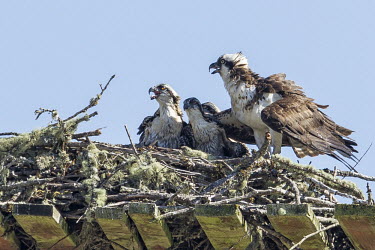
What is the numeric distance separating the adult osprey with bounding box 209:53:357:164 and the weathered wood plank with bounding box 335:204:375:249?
9.27 feet

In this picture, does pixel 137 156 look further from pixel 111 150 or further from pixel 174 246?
pixel 174 246

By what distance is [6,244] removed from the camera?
739 centimetres

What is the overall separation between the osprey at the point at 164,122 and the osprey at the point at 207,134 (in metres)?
0.27

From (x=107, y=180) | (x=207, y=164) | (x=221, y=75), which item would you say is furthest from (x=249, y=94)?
(x=107, y=180)

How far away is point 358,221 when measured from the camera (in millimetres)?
6309

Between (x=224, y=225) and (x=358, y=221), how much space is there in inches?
40.1

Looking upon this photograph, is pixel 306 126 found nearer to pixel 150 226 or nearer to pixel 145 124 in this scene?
pixel 145 124

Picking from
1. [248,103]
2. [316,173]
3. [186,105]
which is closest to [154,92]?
[186,105]

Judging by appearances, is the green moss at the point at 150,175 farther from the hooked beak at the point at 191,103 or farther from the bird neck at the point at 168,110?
the bird neck at the point at 168,110

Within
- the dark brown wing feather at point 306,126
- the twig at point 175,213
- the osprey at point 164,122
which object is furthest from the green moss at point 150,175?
the osprey at point 164,122

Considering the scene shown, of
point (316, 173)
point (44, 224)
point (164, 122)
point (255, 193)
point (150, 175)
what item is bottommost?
point (44, 224)

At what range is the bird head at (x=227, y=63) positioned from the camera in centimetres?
1045

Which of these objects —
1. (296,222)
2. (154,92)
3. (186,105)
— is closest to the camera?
(296,222)

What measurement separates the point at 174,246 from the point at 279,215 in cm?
116
